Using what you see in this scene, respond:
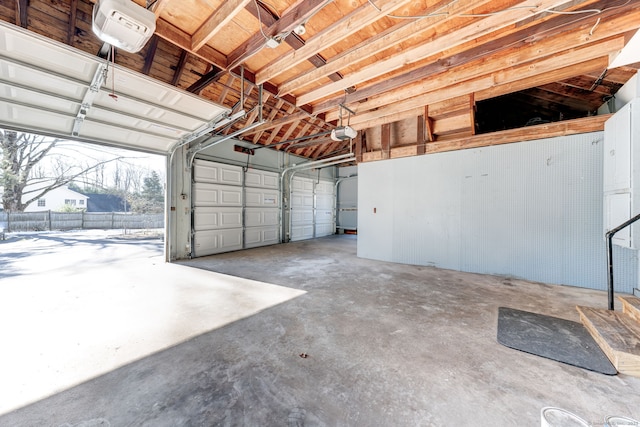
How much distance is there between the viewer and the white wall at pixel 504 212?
12.0 feet

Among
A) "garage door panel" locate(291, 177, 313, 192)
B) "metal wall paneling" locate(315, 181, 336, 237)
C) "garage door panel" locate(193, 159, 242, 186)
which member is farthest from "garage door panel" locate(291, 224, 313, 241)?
"garage door panel" locate(193, 159, 242, 186)

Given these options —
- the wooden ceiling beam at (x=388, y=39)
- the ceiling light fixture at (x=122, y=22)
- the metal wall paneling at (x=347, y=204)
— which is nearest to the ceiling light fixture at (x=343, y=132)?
the wooden ceiling beam at (x=388, y=39)

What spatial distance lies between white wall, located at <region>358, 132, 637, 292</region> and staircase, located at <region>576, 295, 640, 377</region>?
62.9 inches

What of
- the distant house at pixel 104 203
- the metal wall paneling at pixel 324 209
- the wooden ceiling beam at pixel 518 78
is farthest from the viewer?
the distant house at pixel 104 203

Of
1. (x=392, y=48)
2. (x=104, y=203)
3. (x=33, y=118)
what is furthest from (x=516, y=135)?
(x=104, y=203)

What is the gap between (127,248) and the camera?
733cm

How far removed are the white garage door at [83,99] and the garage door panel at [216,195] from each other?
176 cm

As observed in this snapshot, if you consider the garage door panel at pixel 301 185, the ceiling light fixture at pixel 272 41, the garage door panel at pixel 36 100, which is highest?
the ceiling light fixture at pixel 272 41

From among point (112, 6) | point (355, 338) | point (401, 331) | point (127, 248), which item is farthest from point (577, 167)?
point (127, 248)

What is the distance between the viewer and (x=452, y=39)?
272 centimetres

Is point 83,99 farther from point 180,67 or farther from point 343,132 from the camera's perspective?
point 343,132

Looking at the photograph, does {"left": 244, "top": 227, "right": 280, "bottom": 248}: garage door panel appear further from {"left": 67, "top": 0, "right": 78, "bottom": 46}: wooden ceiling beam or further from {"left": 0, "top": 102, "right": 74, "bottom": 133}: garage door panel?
{"left": 67, "top": 0, "right": 78, "bottom": 46}: wooden ceiling beam

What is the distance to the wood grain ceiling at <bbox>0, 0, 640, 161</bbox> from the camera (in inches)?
94.9

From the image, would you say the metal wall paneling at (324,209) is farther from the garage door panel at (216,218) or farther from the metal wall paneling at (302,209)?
the garage door panel at (216,218)
